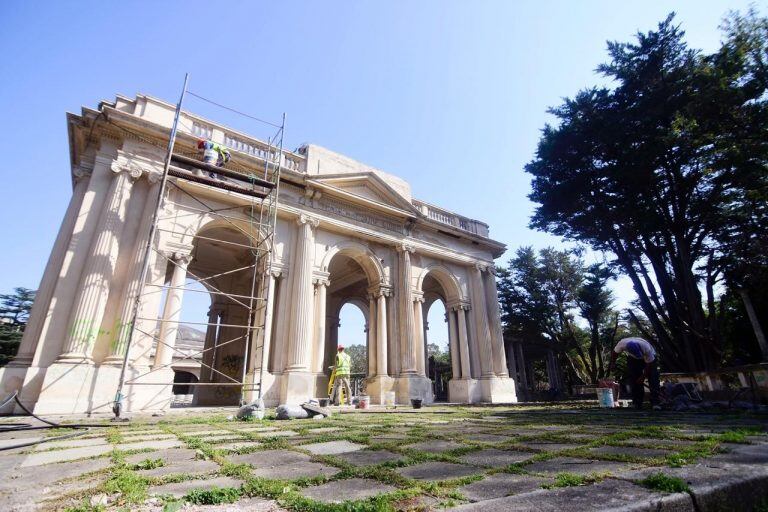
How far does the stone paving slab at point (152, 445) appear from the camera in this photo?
3.62 metres

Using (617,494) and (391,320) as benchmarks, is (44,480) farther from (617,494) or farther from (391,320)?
(391,320)

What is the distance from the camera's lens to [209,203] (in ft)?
39.5

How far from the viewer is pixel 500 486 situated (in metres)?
1.97

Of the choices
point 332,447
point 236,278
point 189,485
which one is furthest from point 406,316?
point 189,485

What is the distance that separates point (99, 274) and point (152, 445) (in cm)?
764

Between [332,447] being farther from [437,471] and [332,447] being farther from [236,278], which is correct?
[236,278]

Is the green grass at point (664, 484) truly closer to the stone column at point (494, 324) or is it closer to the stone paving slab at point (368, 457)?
the stone paving slab at point (368, 457)

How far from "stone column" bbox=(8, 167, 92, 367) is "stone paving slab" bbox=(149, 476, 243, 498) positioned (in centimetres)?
984

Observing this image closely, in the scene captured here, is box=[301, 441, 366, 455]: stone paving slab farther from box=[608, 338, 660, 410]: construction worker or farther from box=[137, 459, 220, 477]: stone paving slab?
box=[608, 338, 660, 410]: construction worker

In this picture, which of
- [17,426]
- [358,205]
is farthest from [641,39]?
[17,426]

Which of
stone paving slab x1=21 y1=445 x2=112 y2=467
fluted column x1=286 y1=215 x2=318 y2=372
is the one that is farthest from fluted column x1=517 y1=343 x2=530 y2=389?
stone paving slab x1=21 y1=445 x2=112 y2=467

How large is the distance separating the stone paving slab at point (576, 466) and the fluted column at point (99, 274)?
10346 mm

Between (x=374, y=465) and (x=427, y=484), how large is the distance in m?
0.69

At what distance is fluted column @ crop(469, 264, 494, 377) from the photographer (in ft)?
56.3
